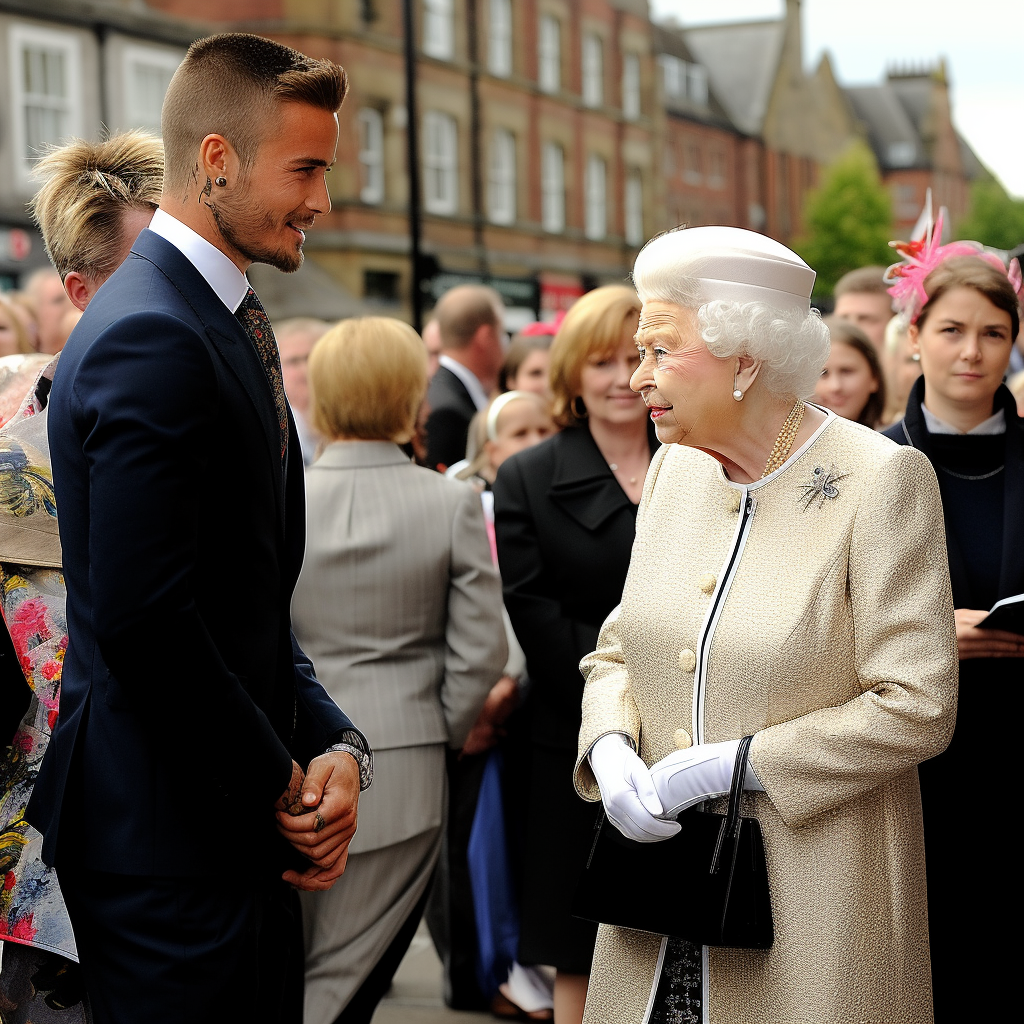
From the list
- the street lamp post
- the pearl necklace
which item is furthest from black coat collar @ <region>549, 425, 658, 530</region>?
the street lamp post

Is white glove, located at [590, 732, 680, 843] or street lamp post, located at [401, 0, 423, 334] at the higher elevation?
street lamp post, located at [401, 0, 423, 334]

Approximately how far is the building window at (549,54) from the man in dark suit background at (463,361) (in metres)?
25.2

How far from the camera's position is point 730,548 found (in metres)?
2.53

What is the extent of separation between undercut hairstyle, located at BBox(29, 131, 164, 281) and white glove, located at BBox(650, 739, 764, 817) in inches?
58.8

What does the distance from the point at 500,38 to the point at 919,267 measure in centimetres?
2782

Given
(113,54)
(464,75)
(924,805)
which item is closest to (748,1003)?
(924,805)

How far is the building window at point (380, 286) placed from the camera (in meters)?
25.0

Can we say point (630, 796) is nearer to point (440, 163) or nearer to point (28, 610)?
point (28, 610)

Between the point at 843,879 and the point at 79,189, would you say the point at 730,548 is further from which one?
the point at 79,189

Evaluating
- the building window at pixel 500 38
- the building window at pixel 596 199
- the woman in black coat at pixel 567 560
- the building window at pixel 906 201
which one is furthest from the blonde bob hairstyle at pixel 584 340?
the building window at pixel 906 201

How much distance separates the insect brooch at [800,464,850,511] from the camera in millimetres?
2430

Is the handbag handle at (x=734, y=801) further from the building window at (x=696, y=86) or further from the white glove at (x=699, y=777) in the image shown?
the building window at (x=696, y=86)

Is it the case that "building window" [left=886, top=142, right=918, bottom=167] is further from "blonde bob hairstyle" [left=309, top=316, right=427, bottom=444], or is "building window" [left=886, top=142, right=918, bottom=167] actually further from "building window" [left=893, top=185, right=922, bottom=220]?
"blonde bob hairstyle" [left=309, top=316, right=427, bottom=444]

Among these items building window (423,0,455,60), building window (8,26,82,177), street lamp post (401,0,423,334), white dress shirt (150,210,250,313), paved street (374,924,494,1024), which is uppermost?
building window (423,0,455,60)
